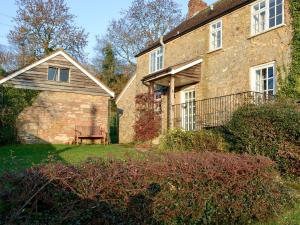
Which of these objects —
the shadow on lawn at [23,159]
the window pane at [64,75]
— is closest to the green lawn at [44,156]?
the shadow on lawn at [23,159]

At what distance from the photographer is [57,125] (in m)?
21.8

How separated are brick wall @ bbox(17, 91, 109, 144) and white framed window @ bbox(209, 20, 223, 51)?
887 cm

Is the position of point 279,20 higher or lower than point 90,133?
higher

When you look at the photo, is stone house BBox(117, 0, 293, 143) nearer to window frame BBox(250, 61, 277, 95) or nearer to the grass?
window frame BBox(250, 61, 277, 95)

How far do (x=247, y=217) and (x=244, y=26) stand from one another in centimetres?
1164

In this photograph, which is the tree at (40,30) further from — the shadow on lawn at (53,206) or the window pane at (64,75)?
the shadow on lawn at (53,206)

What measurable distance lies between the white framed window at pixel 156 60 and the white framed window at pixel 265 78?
7.68 metres

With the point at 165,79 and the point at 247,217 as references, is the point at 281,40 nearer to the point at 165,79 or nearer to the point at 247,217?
the point at 165,79

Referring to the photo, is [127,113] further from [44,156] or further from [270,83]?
[44,156]

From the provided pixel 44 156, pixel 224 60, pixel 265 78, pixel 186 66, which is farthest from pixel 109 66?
pixel 44 156

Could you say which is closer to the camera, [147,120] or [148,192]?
[148,192]

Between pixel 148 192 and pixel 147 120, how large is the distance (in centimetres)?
1493

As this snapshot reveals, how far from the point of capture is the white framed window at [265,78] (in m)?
14.6

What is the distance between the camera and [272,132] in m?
9.90
